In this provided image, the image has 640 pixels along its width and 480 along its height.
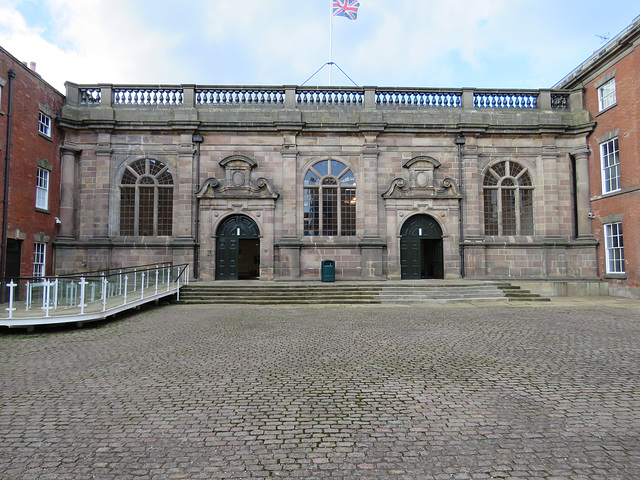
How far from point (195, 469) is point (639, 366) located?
6609 mm

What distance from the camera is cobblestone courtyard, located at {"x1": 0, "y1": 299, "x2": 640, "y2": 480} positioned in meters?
3.03

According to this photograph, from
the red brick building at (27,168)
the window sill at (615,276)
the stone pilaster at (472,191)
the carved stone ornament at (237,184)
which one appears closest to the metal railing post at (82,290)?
the red brick building at (27,168)

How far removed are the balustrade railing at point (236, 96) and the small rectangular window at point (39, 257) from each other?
31.5 feet

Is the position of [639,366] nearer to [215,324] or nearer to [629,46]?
[215,324]

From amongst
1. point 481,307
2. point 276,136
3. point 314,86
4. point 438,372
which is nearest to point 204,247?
point 276,136

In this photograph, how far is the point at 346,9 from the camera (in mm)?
19797

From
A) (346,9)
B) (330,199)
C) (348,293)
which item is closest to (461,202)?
(330,199)

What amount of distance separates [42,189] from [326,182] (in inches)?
496

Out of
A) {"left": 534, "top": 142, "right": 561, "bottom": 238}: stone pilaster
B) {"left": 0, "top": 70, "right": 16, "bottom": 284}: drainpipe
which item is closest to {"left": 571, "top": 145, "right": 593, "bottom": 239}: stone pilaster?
{"left": 534, "top": 142, "right": 561, "bottom": 238}: stone pilaster

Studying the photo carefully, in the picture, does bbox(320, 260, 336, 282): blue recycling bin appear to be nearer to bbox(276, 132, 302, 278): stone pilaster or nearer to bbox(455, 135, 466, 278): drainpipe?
bbox(276, 132, 302, 278): stone pilaster

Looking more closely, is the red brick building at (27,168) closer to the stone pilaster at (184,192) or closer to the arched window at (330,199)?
the stone pilaster at (184,192)

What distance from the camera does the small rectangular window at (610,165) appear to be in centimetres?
1608

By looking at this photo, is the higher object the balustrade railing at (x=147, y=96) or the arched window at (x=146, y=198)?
the balustrade railing at (x=147, y=96)

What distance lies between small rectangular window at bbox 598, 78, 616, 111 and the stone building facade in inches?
40.9
